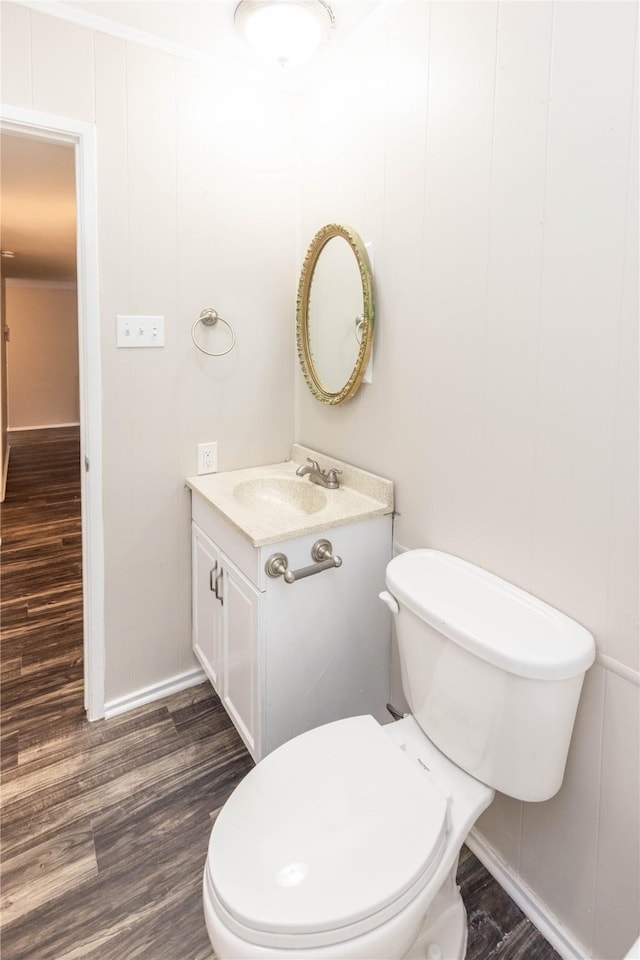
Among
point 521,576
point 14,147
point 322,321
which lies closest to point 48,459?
point 14,147

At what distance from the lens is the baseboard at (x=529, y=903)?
1144mm

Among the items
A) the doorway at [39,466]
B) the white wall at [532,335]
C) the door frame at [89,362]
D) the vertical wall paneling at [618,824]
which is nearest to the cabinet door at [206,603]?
the door frame at [89,362]

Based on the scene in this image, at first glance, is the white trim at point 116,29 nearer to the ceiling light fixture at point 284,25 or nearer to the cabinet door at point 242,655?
the ceiling light fixture at point 284,25

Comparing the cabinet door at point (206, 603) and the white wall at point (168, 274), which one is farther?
the cabinet door at point (206, 603)

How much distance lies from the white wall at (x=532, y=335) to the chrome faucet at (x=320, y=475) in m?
0.29

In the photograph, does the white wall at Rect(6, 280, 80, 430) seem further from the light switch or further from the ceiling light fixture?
the ceiling light fixture

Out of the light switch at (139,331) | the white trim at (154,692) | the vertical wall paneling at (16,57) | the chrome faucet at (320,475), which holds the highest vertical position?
the vertical wall paneling at (16,57)

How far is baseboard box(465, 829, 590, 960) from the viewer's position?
1.14 meters

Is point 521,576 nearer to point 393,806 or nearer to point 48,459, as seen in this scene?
point 393,806

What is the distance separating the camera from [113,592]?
1.82 m

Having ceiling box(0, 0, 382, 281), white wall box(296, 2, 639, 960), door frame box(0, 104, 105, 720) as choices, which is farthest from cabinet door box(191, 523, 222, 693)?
ceiling box(0, 0, 382, 281)

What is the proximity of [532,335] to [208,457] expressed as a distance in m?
1.22

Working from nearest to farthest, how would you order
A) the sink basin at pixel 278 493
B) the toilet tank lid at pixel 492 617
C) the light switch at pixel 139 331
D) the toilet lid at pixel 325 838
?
1. the toilet lid at pixel 325 838
2. the toilet tank lid at pixel 492 617
3. the light switch at pixel 139 331
4. the sink basin at pixel 278 493

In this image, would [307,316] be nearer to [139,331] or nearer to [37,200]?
[139,331]
